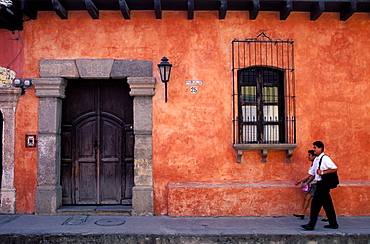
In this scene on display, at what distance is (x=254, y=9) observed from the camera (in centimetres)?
660

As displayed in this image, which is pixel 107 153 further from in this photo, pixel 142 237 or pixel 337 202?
pixel 337 202

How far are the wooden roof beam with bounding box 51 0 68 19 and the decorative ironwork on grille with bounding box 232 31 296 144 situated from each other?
11.0 feet

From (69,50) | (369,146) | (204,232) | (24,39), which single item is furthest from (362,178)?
(24,39)

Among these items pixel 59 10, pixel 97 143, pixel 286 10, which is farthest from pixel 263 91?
pixel 59 10

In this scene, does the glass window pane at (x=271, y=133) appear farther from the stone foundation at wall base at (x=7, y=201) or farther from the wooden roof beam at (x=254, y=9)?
the stone foundation at wall base at (x=7, y=201)

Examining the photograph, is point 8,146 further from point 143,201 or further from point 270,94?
point 270,94

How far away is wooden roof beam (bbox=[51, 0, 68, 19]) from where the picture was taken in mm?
6398

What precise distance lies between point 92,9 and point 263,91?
3707 mm

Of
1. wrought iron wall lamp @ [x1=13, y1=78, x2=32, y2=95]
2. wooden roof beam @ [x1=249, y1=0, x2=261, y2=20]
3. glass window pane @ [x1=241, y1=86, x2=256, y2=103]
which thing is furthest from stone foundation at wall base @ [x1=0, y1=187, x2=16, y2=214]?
wooden roof beam @ [x1=249, y1=0, x2=261, y2=20]

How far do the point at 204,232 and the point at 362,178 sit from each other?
11.7 ft

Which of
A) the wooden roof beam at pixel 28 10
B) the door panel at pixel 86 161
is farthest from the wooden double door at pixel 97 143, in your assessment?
the wooden roof beam at pixel 28 10

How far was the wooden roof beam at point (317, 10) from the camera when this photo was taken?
661 cm

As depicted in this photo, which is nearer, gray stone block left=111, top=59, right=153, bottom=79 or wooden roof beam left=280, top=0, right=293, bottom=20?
wooden roof beam left=280, top=0, right=293, bottom=20

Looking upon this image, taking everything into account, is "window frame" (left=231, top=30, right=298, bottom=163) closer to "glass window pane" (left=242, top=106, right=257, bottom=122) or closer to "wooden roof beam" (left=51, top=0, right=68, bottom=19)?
"glass window pane" (left=242, top=106, right=257, bottom=122)
